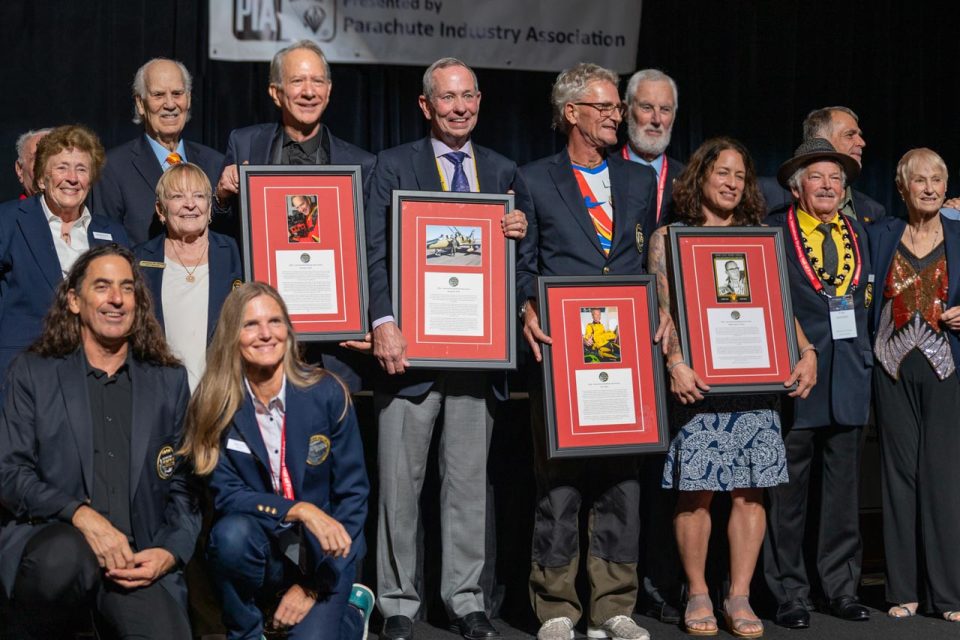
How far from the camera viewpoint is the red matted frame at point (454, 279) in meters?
3.91

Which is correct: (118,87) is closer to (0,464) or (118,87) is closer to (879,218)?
(0,464)

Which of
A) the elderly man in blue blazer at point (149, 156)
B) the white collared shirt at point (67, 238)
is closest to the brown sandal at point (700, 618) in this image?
the elderly man in blue blazer at point (149, 156)

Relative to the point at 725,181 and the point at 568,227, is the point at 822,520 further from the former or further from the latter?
the point at 568,227

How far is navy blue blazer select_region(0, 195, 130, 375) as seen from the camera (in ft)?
12.6

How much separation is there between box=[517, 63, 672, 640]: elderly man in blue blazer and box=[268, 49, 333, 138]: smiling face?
73 cm

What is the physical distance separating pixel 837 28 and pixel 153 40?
13.4ft

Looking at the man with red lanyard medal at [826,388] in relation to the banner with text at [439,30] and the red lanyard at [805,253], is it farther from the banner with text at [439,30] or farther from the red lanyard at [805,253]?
the banner with text at [439,30]

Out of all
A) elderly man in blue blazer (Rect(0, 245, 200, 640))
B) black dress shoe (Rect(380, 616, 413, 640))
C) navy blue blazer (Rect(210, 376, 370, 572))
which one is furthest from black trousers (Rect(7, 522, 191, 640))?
black dress shoe (Rect(380, 616, 413, 640))

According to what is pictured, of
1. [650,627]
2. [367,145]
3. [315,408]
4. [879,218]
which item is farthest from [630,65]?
[315,408]

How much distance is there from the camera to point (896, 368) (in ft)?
14.6

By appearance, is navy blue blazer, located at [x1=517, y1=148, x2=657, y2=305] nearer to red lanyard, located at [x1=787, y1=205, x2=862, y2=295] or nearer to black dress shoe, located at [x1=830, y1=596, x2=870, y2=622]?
red lanyard, located at [x1=787, y1=205, x2=862, y2=295]

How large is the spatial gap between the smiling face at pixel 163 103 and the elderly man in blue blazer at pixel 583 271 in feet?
4.19

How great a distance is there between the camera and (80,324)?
3434 millimetres

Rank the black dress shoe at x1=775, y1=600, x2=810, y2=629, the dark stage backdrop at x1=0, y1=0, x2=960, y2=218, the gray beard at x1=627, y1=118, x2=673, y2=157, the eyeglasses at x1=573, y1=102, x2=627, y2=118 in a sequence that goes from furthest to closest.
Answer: the dark stage backdrop at x1=0, y1=0, x2=960, y2=218
the gray beard at x1=627, y1=118, x2=673, y2=157
the black dress shoe at x1=775, y1=600, x2=810, y2=629
the eyeglasses at x1=573, y1=102, x2=627, y2=118
